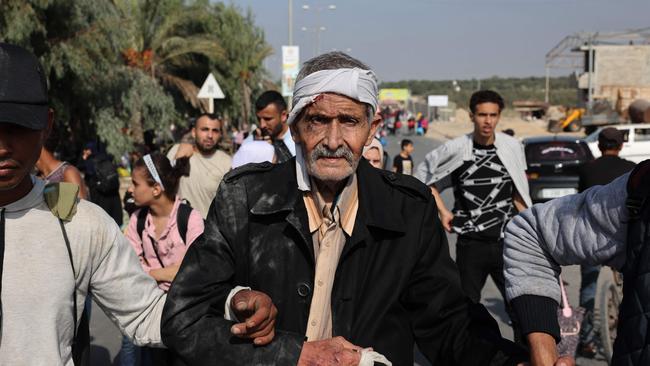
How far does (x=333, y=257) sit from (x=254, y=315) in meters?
0.37

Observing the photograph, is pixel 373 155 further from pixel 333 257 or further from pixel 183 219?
pixel 333 257

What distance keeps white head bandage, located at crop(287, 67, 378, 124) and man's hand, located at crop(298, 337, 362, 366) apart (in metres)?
0.70

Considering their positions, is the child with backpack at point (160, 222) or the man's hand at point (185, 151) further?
the man's hand at point (185, 151)

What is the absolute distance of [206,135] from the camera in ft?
21.2

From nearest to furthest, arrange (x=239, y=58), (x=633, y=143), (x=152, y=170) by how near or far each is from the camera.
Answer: (x=152, y=170) < (x=633, y=143) < (x=239, y=58)

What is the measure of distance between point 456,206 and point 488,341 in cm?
352

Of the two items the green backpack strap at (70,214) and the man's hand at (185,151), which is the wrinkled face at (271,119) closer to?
the man's hand at (185,151)

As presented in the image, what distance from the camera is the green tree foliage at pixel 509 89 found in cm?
11812

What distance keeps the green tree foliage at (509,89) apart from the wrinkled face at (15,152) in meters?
95.7

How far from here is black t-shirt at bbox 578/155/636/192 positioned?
6.78m

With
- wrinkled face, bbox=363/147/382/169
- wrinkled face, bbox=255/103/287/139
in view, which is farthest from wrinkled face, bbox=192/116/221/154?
wrinkled face, bbox=363/147/382/169

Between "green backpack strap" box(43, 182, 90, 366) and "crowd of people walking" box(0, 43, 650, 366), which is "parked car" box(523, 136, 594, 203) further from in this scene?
"green backpack strap" box(43, 182, 90, 366)

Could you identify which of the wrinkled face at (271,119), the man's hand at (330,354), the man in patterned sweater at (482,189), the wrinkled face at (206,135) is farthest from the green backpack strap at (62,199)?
the wrinkled face at (206,135)

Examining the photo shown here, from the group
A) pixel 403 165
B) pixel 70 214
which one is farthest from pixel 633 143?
pixel 70 214
